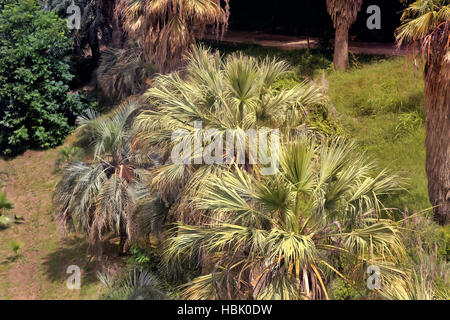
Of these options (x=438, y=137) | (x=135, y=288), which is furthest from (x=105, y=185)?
(x=438, y=137)

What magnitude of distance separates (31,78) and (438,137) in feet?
45.2

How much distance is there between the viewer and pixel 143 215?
467 inches

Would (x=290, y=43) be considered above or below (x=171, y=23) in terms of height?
below

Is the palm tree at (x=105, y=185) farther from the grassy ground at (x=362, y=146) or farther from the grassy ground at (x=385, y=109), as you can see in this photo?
the grassy ground at (x=385, y=109)

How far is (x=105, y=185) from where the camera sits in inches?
469

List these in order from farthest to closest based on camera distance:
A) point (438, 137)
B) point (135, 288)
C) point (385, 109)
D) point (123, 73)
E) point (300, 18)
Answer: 1. point (300, 18)
2. point (123, 73)
3. point (385, 109)
4. point (438, 137)
5. point (135, 288)

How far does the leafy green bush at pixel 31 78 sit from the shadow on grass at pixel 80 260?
6276 mm

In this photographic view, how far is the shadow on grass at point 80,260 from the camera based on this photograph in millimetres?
13234

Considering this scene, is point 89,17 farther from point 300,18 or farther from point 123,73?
point 300,18

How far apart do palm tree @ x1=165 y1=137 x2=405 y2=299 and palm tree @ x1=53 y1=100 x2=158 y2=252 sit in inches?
174

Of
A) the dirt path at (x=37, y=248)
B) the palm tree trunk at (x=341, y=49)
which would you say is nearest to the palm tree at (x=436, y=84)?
the palm tree trunk at (x=341, y=49)

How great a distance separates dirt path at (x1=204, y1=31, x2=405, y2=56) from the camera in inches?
712

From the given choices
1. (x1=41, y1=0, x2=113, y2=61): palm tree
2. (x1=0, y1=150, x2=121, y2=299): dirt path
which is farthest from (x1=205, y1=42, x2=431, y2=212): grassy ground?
(x1=41, y1=0, x2=113, y2=61): palm tree

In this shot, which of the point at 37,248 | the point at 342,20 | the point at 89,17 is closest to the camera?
the point at 37,248
